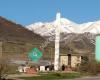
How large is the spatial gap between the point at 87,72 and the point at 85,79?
867cm

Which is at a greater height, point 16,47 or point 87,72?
point 16,47

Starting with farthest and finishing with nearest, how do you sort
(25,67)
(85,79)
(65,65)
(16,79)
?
(65,65) < (25,67) < (85,79) < (16,79)

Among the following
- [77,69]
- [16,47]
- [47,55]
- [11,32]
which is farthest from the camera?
[11,32]

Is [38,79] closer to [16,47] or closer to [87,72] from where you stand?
[87,72]

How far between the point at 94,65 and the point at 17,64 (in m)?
7.81

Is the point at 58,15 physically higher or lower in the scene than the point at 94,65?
higher

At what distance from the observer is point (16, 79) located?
31359 mm

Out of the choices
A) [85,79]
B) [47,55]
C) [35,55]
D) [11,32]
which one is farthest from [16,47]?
[85,79]

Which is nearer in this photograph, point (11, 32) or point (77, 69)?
point (77, 69)

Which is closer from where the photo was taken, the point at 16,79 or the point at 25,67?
the point at 16,79

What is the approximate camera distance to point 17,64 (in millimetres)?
44812

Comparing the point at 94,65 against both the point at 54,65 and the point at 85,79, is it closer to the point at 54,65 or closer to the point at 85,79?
the point at 54,65

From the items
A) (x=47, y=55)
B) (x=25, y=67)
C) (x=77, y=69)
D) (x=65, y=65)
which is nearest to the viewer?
(x=25, y=67)

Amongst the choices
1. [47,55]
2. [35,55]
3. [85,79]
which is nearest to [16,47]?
[47,55]
